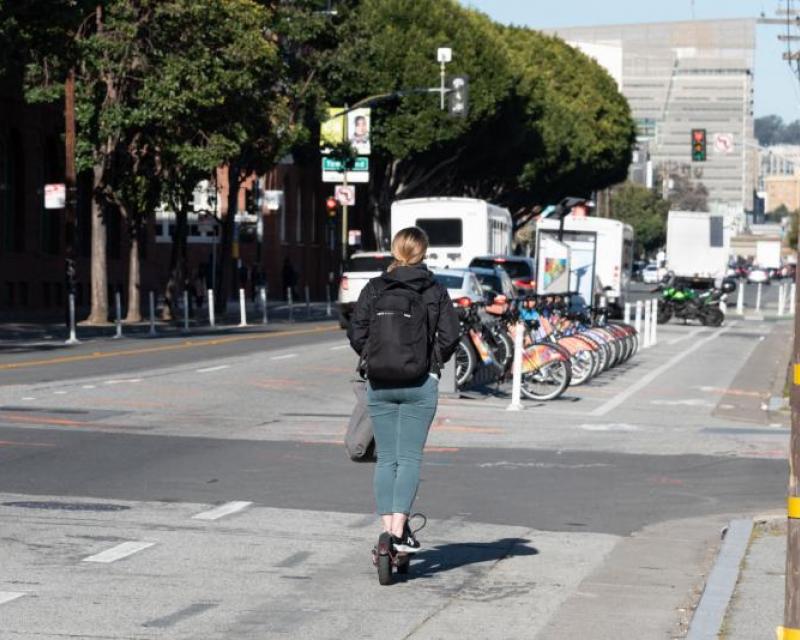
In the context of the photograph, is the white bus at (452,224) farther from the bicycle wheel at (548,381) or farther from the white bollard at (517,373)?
the white bollard at (517,373)

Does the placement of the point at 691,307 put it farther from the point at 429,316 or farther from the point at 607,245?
the point at 429,316

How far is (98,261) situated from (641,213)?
12931 cm

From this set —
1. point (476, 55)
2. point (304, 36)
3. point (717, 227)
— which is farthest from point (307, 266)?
point (304, 36)

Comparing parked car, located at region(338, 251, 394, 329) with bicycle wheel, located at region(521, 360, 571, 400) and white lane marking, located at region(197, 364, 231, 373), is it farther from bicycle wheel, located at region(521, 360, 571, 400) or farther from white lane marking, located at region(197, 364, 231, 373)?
bicycle wheel, located at region(521, 360, 571, 400)

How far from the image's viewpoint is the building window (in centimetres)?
8872

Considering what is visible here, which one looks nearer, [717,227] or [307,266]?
[717,227]

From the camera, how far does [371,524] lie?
12523mm

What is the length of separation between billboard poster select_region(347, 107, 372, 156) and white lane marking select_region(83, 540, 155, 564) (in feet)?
183

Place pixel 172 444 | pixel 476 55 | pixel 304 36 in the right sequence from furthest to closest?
pixel 476 55 < pixel 304 36 < pixel 172 444

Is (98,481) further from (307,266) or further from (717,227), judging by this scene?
(307,266)

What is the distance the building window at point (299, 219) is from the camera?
88.7 m

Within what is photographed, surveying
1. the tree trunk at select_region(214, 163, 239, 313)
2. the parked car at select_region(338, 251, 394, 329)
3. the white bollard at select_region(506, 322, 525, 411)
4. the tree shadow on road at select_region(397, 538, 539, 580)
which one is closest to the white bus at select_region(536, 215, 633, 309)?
the tree trunk at select_region(214, 163, 239, 313)

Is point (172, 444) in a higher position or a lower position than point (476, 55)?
lower

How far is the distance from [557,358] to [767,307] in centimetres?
6731
